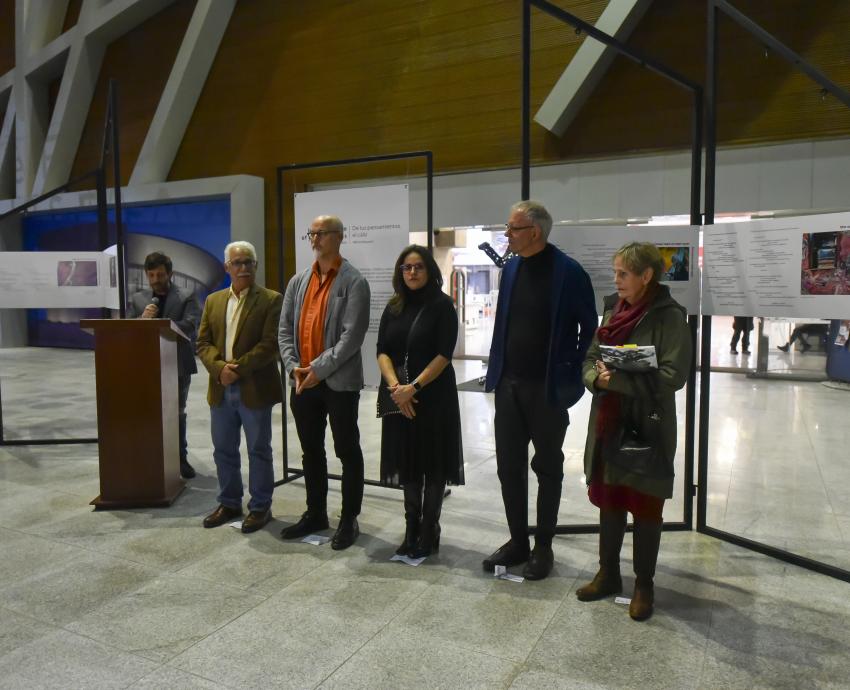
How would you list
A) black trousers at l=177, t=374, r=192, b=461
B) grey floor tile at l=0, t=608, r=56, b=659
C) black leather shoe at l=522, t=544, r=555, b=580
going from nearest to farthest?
grey floor tile at l=0, t=608, r=56, b=659
black leather shoe at l=522, t=544, r=555, b=580
black trousers at l=177, t=374, r=192, b=461

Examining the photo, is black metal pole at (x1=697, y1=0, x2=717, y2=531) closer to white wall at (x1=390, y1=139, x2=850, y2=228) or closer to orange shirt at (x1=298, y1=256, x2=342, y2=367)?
orange shirt at (x1=298, y1=256, x2=342, y2=367)

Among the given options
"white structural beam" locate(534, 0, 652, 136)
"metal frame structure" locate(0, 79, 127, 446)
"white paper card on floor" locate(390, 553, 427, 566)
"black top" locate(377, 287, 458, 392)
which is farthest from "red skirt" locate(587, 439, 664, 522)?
"white structural beam" locate(534, 0, 652, 136)

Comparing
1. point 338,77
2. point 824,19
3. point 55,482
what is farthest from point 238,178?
point 824,19

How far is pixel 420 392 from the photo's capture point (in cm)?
317

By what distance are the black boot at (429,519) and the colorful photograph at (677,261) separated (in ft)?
5.45

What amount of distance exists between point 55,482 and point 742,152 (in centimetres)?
839

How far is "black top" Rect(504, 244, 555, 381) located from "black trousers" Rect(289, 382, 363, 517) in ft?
3.02

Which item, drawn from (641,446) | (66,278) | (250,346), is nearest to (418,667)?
(641,446)

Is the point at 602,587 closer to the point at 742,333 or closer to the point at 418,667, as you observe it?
the point at 418,667

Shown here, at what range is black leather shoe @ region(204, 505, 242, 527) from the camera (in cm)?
375

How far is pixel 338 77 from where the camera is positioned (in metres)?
11.0

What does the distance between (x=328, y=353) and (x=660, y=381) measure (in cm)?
160

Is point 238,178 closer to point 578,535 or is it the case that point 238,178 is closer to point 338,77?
point 338,77

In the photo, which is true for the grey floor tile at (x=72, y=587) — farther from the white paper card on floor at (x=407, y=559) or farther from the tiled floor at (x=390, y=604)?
the white paper card on floor at (x=407, y=559)
